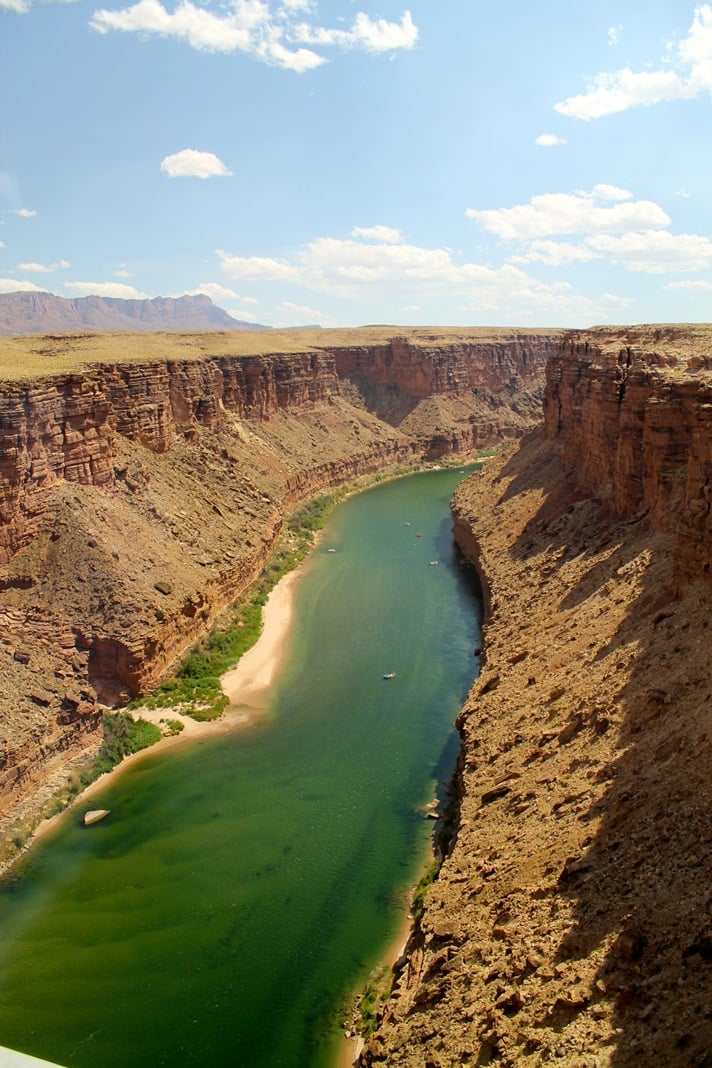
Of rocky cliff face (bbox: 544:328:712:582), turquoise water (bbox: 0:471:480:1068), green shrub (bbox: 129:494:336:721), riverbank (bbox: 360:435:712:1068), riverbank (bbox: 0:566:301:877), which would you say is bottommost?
turquoise water (bbox: 0:471:480:1068)

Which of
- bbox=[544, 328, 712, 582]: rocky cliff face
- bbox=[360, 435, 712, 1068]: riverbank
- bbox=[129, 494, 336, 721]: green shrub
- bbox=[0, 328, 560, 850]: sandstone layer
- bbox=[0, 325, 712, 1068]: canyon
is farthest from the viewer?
bbox=[129, 494, 336, 721]: green shrub

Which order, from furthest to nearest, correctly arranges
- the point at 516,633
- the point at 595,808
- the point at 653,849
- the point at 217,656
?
the point at 217,656, the point at 516,633, the point at 595,808, the point at 653,849

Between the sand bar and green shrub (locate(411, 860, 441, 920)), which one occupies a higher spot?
the sand bar

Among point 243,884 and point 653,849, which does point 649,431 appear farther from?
point 243,884

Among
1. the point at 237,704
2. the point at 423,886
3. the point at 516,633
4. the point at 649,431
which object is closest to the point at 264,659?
the point at 237,704

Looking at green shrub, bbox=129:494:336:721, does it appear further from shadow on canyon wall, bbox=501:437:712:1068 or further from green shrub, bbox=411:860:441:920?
shadow on canyon wall, bbox=501:437:712:1068

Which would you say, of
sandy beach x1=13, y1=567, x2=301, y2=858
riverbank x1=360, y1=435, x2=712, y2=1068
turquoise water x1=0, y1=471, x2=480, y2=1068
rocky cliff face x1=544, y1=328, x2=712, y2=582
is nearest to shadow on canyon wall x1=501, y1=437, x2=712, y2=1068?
riverbank x1=360, y1=435, x2=712, y2=1068

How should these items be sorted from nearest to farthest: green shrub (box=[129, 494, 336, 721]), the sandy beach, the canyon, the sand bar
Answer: the canyon < the sandy beach < green shrub (box=[129, 494, 336, 721]) < the sand bar
